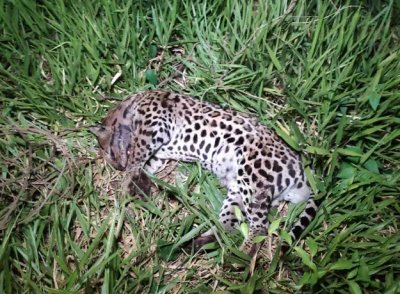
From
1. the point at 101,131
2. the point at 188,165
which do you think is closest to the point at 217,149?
the point at 188,165

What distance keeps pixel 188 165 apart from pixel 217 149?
0.33 meters

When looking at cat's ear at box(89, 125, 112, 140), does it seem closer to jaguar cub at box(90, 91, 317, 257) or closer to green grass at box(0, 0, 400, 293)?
jaguar cub at box(90, 91, 317, 257)

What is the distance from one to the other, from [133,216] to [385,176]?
192 cm

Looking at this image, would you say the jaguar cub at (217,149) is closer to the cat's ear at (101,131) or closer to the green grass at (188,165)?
the cat's ear at (101,131)

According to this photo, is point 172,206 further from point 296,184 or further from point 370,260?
point 370,260

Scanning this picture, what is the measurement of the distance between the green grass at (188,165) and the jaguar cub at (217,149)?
113 millimetres

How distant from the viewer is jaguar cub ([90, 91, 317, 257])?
3740 mm

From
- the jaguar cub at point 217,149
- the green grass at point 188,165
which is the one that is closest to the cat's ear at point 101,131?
the jaguar cub at point 217,149

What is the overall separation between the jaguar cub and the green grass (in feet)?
0.37

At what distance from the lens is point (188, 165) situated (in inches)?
165

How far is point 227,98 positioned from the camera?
4.29 meters

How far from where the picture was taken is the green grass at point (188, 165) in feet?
11.1

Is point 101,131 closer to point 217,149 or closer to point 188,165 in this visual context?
point 188,165

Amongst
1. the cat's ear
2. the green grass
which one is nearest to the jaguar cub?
the cat's ear
